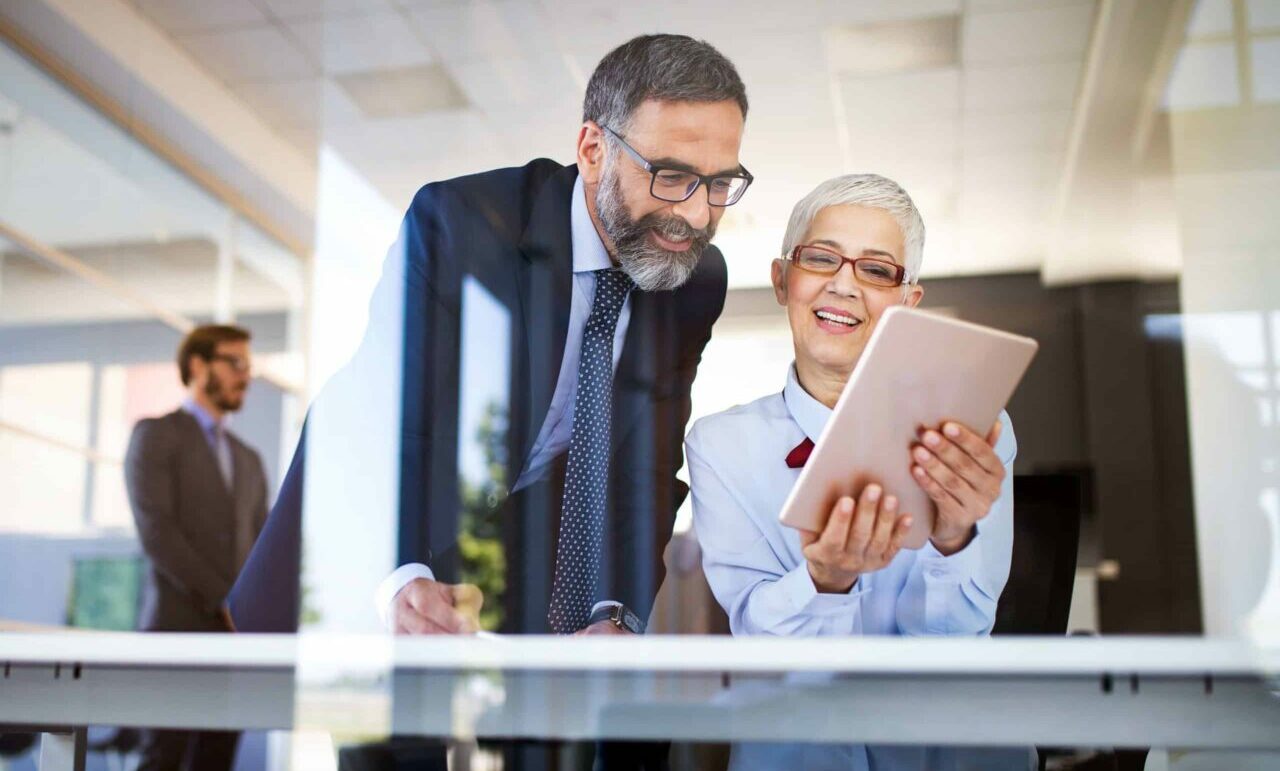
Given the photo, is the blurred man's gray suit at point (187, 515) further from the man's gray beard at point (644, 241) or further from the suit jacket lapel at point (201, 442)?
the man's gray beard at point (644, 241)

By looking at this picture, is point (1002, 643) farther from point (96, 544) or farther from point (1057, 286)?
point (96, 544)

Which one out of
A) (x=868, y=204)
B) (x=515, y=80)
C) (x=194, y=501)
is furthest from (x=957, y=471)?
(x=194, y=501)

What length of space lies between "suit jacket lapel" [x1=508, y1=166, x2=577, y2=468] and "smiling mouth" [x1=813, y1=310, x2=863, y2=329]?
477 mm

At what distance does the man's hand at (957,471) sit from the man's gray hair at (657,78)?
2.97 ft

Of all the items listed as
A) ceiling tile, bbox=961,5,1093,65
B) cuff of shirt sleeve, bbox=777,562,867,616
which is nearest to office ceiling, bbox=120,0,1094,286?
ceiling tile, bbox=961,5,1093,65

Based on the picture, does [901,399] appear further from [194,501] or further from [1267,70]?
[194,501]

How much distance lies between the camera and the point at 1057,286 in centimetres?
221

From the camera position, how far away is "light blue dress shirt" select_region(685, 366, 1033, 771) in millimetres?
1479

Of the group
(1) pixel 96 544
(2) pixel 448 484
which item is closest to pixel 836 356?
(2) pixel 448 484

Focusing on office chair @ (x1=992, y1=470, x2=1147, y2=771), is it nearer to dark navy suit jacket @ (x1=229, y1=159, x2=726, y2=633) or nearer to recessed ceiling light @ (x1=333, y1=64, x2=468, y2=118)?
dark navy suit jacket @ (x1=229, y1=159, x2=726, y2=633)

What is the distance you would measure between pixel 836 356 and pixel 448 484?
2.68 feet

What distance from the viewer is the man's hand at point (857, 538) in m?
1.38

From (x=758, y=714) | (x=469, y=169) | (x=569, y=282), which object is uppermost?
(x=469, y=169)

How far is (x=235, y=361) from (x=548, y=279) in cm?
249
